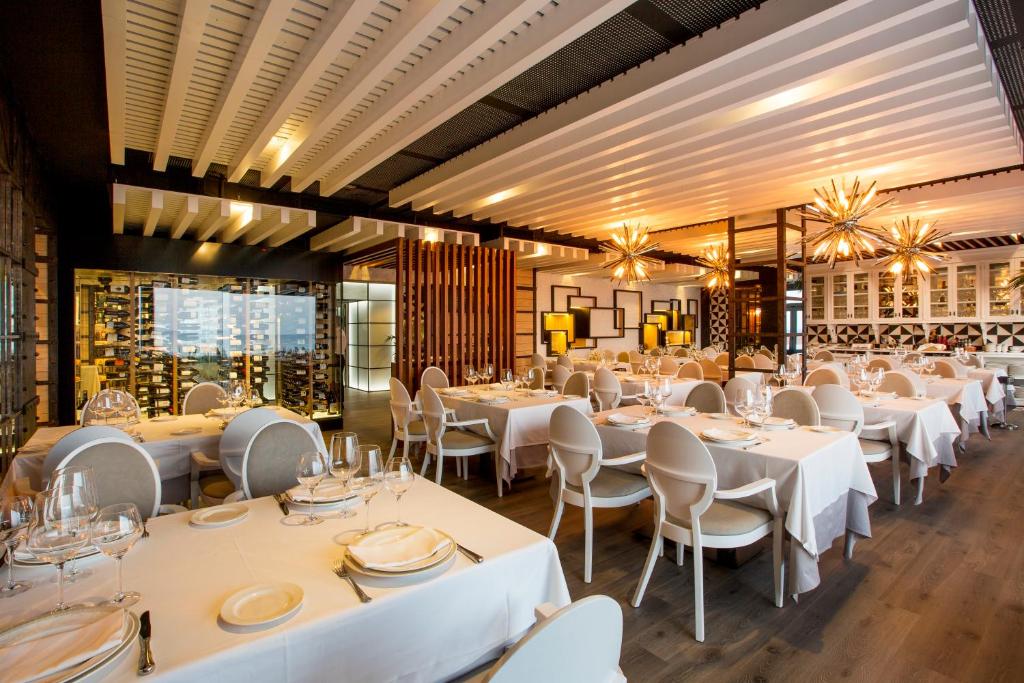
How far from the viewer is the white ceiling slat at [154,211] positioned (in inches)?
211

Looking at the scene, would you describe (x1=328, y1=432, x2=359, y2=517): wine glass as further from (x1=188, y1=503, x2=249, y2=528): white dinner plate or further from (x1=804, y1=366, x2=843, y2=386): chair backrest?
(x1=804, y1=366, x2=843, y2=386): chair backrest

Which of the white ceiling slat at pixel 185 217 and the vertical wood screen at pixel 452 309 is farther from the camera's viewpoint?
the vertical wood screen at pixel 452 309

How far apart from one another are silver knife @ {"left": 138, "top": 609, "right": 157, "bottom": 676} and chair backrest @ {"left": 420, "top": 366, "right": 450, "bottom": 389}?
17.8 feet

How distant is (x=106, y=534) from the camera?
4.30 feet

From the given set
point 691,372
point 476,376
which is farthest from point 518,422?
point 691,372

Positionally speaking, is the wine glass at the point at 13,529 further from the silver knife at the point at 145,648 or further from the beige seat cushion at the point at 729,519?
the beige seat cushion at the point at 729,519

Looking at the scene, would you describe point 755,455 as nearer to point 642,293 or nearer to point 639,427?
point 639,427

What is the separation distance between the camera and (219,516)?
189 cm


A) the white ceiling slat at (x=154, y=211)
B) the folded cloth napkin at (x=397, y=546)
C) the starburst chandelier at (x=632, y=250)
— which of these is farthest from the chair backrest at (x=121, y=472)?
the starburst chandelier at (x=632, y=250)

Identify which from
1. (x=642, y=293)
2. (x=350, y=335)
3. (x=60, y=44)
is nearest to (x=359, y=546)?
(x=60, y=44)

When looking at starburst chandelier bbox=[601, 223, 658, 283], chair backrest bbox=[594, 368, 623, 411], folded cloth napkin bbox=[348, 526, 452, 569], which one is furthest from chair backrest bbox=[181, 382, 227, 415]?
starburst chandelier bbox=[601, 223, 658, 283]

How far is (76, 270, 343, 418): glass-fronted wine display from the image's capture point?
7008 mm

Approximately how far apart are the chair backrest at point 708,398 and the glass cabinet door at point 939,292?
10386 millimetres

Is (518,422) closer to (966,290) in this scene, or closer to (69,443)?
(69,443)
